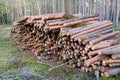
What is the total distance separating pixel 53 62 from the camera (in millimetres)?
6410

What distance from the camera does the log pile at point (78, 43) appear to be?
4.79 metres

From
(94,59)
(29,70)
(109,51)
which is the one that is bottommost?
(29,70)

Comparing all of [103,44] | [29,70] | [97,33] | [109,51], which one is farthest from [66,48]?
[109,51]

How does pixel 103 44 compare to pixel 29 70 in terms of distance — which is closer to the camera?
pixel 103 44

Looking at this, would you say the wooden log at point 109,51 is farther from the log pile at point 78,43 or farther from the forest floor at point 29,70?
the forest floor at point 29,70

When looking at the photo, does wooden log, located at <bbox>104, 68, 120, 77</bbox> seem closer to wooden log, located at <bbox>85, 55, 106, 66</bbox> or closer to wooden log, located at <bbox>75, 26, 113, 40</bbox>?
wooden log, located at <bbox>85, 55, 106, 66</bbox>

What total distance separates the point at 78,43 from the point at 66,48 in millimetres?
501

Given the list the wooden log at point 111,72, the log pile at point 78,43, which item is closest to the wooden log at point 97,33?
the log pile at point 78,43

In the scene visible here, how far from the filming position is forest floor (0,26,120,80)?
5215mm

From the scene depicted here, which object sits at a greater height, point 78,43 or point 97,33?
point 97,33

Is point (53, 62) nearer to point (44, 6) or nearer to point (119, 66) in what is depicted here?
point (119, 66)

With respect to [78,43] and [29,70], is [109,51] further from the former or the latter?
[29,70]

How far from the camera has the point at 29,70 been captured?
5.59 meters

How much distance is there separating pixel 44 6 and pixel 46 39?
25.0 feet
